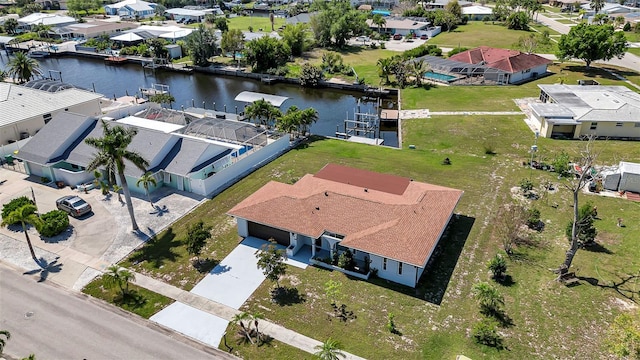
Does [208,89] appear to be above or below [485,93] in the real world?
below

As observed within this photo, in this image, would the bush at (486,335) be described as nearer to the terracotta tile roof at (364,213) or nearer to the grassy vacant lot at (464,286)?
the grassy vacant lot at (464,286)

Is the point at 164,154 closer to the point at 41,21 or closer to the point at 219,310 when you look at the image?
the point at 219,310

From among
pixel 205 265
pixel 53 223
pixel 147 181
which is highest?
pixel 147 181

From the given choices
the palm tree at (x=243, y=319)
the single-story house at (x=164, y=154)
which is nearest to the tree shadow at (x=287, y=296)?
the palm tree at (x=243, y=319)

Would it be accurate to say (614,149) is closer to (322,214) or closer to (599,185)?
(599,185)

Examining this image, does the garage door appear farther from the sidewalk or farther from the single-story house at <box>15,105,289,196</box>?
the single-story house at <box>15,105,289,196</box>

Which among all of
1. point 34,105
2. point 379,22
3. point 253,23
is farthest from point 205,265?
point 253,23

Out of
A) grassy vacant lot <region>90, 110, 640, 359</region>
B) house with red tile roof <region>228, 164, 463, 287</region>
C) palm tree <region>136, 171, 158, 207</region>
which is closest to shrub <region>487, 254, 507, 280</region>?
grassy vacant lot <region>90, 110, 640, 359</region>
